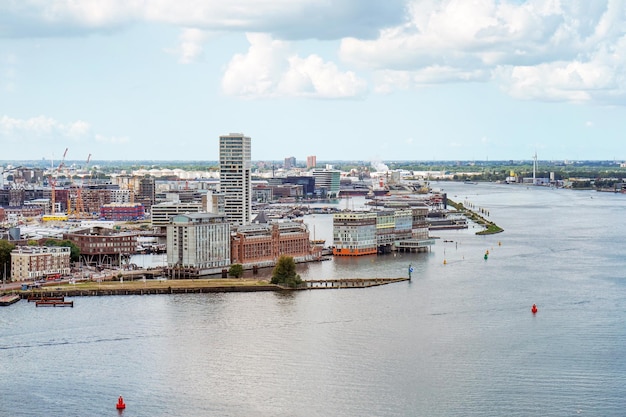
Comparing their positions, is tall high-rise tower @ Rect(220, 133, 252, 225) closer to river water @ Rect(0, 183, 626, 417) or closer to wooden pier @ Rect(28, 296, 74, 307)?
river water @ Rect(0, 183, 626, 417)

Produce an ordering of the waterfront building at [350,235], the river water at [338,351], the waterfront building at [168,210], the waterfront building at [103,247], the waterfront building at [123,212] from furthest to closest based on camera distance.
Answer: the waterfront building at [123,212]
the waterfront building at [168,210]
the waterfront building at [350,235]
the waterfront building at [103,247]
the river water at [338,351]

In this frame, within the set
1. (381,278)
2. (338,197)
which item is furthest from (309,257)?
(338,197)

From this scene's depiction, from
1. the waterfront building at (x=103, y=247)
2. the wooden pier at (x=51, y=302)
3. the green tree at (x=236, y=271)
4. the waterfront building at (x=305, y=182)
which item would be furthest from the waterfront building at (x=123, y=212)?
the wooden pier at (x=51, y=302)

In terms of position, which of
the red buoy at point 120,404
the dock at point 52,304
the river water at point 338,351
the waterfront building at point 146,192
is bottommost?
→ the red buoy at point 120,404

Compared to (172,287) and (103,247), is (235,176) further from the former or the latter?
(172,287)

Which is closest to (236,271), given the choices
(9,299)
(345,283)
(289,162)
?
(345,283)

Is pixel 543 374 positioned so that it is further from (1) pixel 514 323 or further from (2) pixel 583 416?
(1) pixel 514 323

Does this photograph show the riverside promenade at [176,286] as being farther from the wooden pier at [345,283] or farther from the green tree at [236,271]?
the green tree at [236,271]
